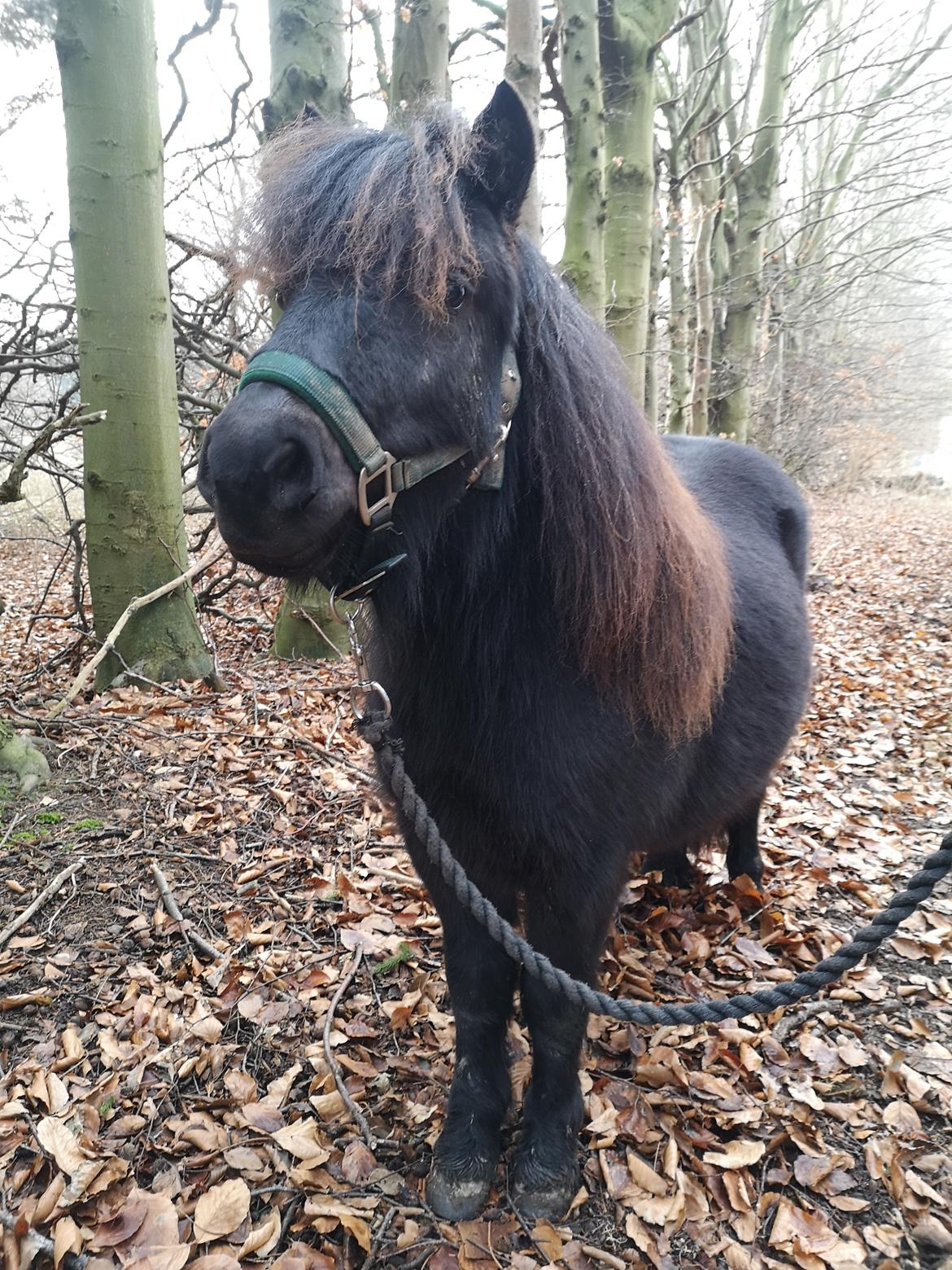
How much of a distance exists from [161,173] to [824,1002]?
531 cm

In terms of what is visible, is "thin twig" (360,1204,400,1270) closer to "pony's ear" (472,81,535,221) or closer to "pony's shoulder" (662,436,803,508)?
"pony's ear" (472,81,535,221)

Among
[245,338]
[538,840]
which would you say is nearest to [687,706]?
[538,840]

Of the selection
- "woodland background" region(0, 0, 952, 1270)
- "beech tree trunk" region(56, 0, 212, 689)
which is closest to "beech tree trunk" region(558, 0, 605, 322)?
"woodland background" region(0, 0, 952, 1270)

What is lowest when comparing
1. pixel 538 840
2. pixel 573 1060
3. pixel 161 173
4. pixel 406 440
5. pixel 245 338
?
pixel 573 1060

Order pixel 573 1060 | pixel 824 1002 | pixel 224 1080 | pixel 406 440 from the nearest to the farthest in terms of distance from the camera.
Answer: pixel 406 440, pixel 573 1060, pixel 224 1080, pixel 824 1002

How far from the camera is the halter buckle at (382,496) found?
1285 mm

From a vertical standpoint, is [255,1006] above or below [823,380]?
below

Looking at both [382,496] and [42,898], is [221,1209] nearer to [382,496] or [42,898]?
[42,898]

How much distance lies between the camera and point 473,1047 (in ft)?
6.55

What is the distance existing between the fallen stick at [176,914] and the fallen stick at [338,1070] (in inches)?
17.7

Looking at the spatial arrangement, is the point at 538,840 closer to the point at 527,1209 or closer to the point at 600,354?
the point at 527,1209

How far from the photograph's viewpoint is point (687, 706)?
1.82 metres

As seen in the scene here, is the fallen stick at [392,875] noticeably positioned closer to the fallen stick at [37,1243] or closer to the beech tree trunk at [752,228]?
the fallen stick at [37,1243]

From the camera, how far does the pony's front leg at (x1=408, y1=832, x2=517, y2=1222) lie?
73.4 inches
